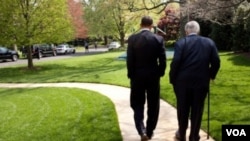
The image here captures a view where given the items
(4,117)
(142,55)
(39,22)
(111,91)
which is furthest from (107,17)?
(142,55)

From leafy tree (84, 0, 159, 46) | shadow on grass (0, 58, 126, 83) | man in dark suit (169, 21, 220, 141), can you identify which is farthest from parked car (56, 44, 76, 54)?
man in dark suit (169, 21, 220, 141)

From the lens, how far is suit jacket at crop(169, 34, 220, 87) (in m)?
5.16

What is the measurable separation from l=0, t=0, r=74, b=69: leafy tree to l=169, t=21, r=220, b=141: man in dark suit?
55.8ft

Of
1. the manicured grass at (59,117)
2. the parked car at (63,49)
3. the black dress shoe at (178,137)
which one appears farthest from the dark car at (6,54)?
Answer: the black dress shoe at (178,137)

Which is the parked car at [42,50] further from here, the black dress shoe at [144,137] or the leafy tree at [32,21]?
the black dress shoe at [144,137]

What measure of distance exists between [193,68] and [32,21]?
57.7 ft

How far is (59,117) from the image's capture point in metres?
8.45

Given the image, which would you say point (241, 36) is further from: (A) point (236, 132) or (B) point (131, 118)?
(A) point (236, 132)

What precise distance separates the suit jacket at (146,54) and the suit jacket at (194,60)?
553 millimetres

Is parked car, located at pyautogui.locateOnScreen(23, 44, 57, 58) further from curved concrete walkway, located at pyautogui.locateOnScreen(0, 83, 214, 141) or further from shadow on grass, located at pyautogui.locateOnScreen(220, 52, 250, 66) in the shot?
curved concrete walkway, located at pyautogui.locateOnScreen(0, 83, 214, 141)

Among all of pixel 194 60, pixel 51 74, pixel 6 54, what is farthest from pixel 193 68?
pixel 6 54

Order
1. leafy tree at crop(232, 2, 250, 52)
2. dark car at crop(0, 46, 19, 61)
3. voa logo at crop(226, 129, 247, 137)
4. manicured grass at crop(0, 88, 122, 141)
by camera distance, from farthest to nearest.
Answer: dark car at crop(0, 46, 19, 61) < leafy tree at crop(232, 2, 250, 52) < manicured grass at crop(0, 88, 122, 141) < voa logo at crop(226, 129, 247, 137)

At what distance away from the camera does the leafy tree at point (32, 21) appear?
20969 mm

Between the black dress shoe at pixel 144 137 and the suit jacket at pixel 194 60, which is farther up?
the suit jacket at pixel 194 60
